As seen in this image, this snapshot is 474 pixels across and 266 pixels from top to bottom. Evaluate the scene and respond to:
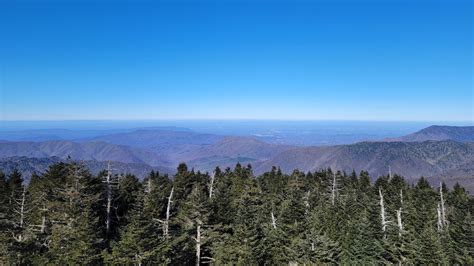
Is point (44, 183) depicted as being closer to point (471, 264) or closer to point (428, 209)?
point (471, 264)

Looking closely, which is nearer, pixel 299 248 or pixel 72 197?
pixel 299 248

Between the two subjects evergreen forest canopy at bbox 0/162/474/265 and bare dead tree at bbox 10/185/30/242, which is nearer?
evergreen forest canopy at bbox 0/162/474/265

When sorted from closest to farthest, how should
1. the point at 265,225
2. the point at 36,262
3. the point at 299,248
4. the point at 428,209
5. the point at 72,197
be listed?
the point at 36,262 → the point at 299,248 → the point at 72,197 → the point at 265,225 → the point at 428,209

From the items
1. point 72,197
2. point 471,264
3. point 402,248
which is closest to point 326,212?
point 402,248

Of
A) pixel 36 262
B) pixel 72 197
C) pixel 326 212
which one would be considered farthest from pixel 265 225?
pixel 36 262

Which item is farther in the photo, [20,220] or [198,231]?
[20,220]

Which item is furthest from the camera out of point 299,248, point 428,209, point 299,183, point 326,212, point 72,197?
point 299,183

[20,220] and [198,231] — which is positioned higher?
[20,220]

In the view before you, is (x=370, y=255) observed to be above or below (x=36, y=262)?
below

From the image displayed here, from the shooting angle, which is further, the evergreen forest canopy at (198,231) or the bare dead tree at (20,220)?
the bare dead tree at (20,220)

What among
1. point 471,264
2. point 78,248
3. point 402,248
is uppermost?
point 78,248
